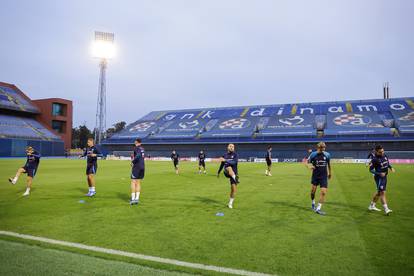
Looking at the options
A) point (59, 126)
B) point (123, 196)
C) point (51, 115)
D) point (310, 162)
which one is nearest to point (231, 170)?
point (310, 162)

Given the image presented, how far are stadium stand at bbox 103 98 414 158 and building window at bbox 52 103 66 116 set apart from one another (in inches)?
552

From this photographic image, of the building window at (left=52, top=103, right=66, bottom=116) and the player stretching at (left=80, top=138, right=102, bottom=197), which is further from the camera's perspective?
the building window at (left=52, top=103, right=66, bottom=116)

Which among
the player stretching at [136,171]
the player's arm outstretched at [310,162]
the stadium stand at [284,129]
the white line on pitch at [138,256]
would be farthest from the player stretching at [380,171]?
the stadium stand at [284,129]

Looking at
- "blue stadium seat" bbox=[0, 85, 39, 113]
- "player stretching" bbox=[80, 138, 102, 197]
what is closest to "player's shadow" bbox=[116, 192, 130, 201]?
"player stretching" bbox=[80, 138, 102, 197]

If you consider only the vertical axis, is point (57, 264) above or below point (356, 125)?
below

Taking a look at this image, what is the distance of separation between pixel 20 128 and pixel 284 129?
55.8m

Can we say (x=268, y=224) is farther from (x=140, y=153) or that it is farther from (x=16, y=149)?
(x=16, y=149)

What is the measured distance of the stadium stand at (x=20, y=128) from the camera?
Answer: 5438cm

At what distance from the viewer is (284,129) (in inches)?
2277

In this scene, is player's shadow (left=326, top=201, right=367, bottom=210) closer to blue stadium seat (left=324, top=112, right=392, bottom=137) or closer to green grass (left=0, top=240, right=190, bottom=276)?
green grass (left=0, top=240, right=190, bottom=276)

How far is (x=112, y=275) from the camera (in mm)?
4441

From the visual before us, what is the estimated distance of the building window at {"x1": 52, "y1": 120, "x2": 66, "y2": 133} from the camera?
228ft

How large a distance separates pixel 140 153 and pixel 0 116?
6600 centimetres

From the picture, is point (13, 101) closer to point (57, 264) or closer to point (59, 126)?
point (59, 126)
